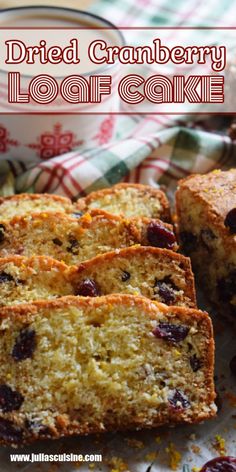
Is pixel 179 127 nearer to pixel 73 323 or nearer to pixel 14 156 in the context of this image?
pixel 14 156

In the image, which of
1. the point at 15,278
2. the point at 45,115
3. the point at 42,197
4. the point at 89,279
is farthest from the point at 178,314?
the point at 45,115

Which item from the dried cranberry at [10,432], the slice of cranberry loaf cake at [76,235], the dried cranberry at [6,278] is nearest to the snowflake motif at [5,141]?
Answer: the slice of cranberry loaf cake at [76,235]

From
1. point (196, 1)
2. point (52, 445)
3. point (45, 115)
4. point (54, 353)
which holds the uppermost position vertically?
point (196, 1)

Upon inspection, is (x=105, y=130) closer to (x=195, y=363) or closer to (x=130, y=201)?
(x=130, y=201)

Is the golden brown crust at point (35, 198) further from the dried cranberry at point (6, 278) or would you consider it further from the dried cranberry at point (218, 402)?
the dried cranberry at point (218, 402)

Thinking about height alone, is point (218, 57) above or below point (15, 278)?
above

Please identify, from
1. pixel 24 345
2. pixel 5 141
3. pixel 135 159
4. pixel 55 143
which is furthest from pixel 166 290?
pixel 5 141

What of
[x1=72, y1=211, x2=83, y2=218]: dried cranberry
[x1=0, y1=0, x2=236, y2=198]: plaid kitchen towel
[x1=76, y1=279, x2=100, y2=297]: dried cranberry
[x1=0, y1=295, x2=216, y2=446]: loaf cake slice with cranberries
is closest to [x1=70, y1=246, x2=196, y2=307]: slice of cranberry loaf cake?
[x1=76, y1=279, x2=100, y2=297]: dried cranberry
